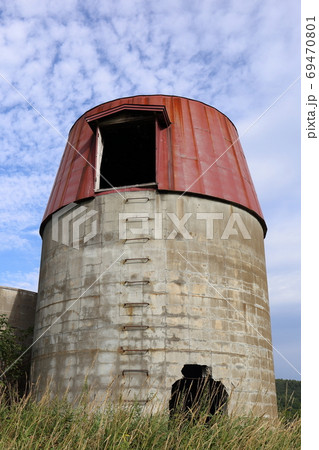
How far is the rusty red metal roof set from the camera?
13.6m

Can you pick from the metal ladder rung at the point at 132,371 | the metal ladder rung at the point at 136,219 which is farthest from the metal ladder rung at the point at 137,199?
the metal ladder rung at the point at 132,371

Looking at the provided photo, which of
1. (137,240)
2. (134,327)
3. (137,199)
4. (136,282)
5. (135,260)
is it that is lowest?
(134,327)

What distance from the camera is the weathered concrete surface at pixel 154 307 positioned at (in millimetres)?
11492

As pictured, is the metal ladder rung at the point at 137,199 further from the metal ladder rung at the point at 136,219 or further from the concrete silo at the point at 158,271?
the metal ladder rung at the point at 136,219

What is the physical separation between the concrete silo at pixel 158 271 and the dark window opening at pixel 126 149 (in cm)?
10

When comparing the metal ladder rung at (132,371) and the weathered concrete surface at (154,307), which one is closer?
the metal ladder rung at (132,371)

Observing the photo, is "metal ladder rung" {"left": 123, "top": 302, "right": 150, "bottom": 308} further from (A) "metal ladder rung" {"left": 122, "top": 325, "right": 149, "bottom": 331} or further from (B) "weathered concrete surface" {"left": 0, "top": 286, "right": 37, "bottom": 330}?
(B) "weathered concrete surface" {"left": 0, "top": 286, "right": 37, "bottom": 330}

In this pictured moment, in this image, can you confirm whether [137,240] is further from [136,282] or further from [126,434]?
[126,434]

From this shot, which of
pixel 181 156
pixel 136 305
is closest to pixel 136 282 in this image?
pixel 136 305

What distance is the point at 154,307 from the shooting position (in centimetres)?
1177

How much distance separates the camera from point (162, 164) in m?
13.5

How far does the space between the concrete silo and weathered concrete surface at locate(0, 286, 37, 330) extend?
3661mm

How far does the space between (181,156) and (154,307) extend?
4761mm

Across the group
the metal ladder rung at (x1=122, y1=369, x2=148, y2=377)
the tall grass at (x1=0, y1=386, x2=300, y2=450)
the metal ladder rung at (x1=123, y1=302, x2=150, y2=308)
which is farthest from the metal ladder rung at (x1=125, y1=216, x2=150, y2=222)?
the tall grass at (x1=0, y1=386, x2=300, y2=450)
